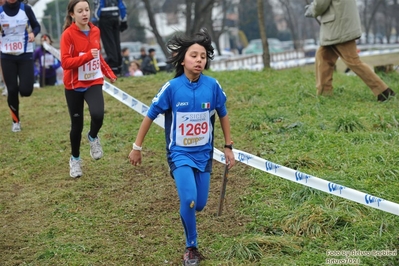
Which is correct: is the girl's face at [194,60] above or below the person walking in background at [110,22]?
below

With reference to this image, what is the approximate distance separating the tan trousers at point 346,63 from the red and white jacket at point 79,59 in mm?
4565

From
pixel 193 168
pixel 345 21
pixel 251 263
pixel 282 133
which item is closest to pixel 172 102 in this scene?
pixel 193 168

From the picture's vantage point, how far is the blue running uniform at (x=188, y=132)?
5.20 meters

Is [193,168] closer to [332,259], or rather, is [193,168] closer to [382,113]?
[332,259]

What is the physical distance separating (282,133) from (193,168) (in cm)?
360

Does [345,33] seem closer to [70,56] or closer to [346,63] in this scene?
[346,63]

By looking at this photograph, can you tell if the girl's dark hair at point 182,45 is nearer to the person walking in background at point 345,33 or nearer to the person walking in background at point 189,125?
the person walking in background at point 189,125

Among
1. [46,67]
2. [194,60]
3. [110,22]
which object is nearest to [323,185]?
[194,60]

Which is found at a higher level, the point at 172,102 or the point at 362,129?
the point at 172,102

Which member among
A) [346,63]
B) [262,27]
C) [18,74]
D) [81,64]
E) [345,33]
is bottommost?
[346,63]

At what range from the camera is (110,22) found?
12.8 m

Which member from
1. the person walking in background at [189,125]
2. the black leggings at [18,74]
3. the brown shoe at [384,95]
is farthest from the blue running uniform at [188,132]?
the brown shoe at [384,95]

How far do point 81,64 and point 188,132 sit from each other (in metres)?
2.30

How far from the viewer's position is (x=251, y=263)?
5.14 metres
